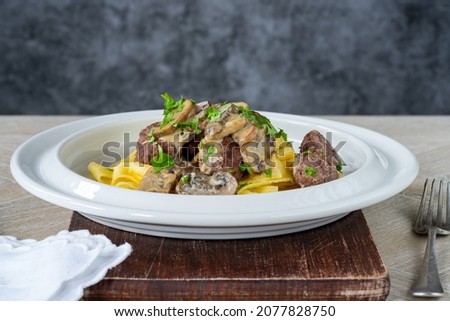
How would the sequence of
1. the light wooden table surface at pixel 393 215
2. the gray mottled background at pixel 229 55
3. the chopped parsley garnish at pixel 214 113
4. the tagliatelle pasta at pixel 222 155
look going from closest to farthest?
the light wooden table surface at pixel 393 215 < the tagliatelle pasta at pixel 222 155 < the chopped parsley garnish at pixel 214 113 < the gray mottled background at pixel 229 55

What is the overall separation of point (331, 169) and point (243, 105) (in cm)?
50

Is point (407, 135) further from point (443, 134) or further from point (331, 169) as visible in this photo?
point (331, 169)

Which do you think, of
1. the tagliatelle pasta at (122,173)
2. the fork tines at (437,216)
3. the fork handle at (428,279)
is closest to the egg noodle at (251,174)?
the tagliatelle pasta at (122,173)

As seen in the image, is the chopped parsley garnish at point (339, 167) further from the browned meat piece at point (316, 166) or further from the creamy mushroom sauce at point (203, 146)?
the creamy mushroom sauce at point (203, 146)

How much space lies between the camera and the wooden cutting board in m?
2.24

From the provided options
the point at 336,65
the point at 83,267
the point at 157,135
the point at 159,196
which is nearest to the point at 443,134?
the point at 157,135

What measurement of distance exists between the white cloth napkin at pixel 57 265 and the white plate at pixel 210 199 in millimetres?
114

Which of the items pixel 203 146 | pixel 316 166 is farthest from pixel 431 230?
pixel 203 146

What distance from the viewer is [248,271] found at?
231 centimetres

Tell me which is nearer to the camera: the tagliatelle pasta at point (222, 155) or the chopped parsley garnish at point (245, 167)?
the tagliatelle pasta at point (222, 155)

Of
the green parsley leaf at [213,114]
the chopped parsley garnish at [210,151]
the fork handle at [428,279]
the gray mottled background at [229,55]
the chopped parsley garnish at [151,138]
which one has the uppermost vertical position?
the green parsley leaf at [213,114]

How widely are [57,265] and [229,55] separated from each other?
5.98m

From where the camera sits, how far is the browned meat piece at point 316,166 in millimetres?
2912

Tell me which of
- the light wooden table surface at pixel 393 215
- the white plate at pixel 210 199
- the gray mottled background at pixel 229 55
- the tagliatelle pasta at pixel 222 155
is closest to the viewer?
the white plate at pixel 210 199
